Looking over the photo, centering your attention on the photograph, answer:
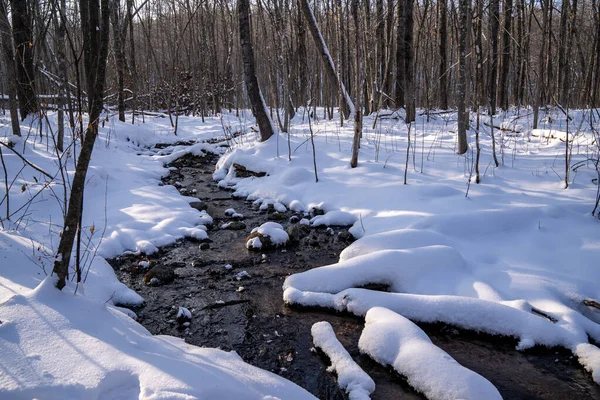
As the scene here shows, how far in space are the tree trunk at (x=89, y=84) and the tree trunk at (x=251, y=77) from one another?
6561 mm

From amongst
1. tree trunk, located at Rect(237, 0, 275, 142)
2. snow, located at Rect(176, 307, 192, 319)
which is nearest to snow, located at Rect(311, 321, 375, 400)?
snow, located at Rect(176, 307, 192, 319)

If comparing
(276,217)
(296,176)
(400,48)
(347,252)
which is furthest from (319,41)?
(347,252)

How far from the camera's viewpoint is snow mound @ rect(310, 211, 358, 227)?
566cm

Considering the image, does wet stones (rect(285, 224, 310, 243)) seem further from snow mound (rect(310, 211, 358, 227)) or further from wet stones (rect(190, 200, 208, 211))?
wet stones (rect(190, 200, 208, 211))

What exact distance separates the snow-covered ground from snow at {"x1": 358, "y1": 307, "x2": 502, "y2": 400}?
28mm

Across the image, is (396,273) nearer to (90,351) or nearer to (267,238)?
(267,238)

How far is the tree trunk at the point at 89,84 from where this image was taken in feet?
7.66

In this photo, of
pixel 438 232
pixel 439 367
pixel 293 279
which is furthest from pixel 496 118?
pixel 439 367

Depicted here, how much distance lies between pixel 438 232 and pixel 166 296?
3002mm

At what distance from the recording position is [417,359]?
263 cm

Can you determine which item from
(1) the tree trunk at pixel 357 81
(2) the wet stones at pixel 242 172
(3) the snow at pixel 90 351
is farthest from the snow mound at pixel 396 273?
(2) the wet stones at pixel 242 172

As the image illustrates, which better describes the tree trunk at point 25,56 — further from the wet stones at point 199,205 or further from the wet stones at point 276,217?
the wet stones at point 276,217

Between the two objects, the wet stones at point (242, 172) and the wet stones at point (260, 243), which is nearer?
the wet stones at point (260, 243)

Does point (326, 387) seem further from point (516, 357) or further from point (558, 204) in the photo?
point (558, 204)
